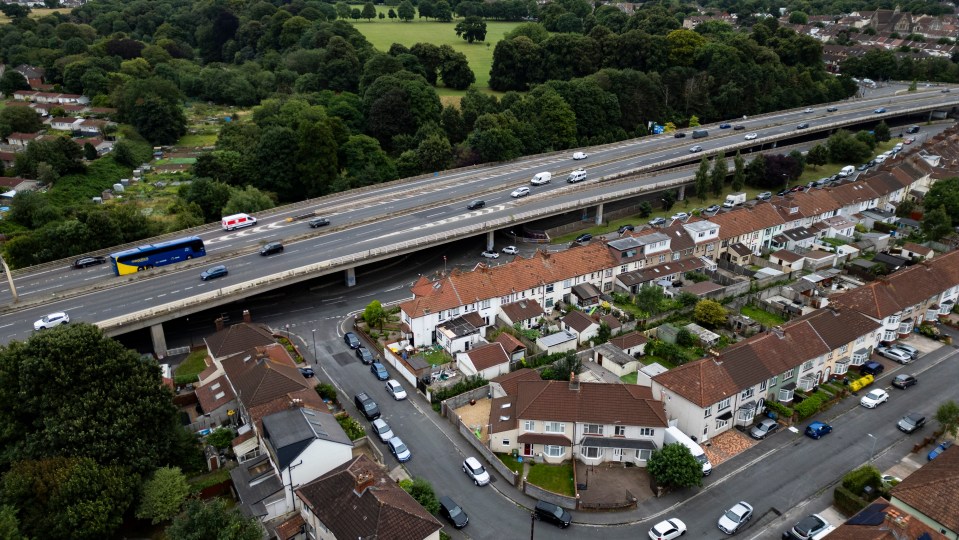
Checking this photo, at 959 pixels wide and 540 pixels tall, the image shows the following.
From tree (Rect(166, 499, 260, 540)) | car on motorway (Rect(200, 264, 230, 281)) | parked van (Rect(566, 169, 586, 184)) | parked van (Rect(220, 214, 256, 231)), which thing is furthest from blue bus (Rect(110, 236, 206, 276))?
parked van (Rect(566, 169, 586, 184))

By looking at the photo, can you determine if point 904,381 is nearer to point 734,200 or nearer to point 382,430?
point 382,430

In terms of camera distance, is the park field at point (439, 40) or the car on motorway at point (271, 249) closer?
the car on motorway at point (271, 249)

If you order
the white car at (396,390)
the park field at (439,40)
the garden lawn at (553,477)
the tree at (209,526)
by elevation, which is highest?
the park field at (439,40)

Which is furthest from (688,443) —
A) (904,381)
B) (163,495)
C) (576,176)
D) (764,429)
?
(576,176)

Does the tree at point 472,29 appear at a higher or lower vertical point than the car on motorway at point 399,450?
higher

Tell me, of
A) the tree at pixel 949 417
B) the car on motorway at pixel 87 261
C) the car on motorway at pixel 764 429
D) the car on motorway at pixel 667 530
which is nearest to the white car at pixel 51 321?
the car on motorway at pixel 87 261

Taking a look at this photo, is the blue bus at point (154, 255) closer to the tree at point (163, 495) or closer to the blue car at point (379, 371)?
the blue car at point (379, 371)

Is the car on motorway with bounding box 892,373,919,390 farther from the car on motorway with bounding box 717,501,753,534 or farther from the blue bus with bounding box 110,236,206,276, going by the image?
the blue bus with bounding box 110,236,206,276
